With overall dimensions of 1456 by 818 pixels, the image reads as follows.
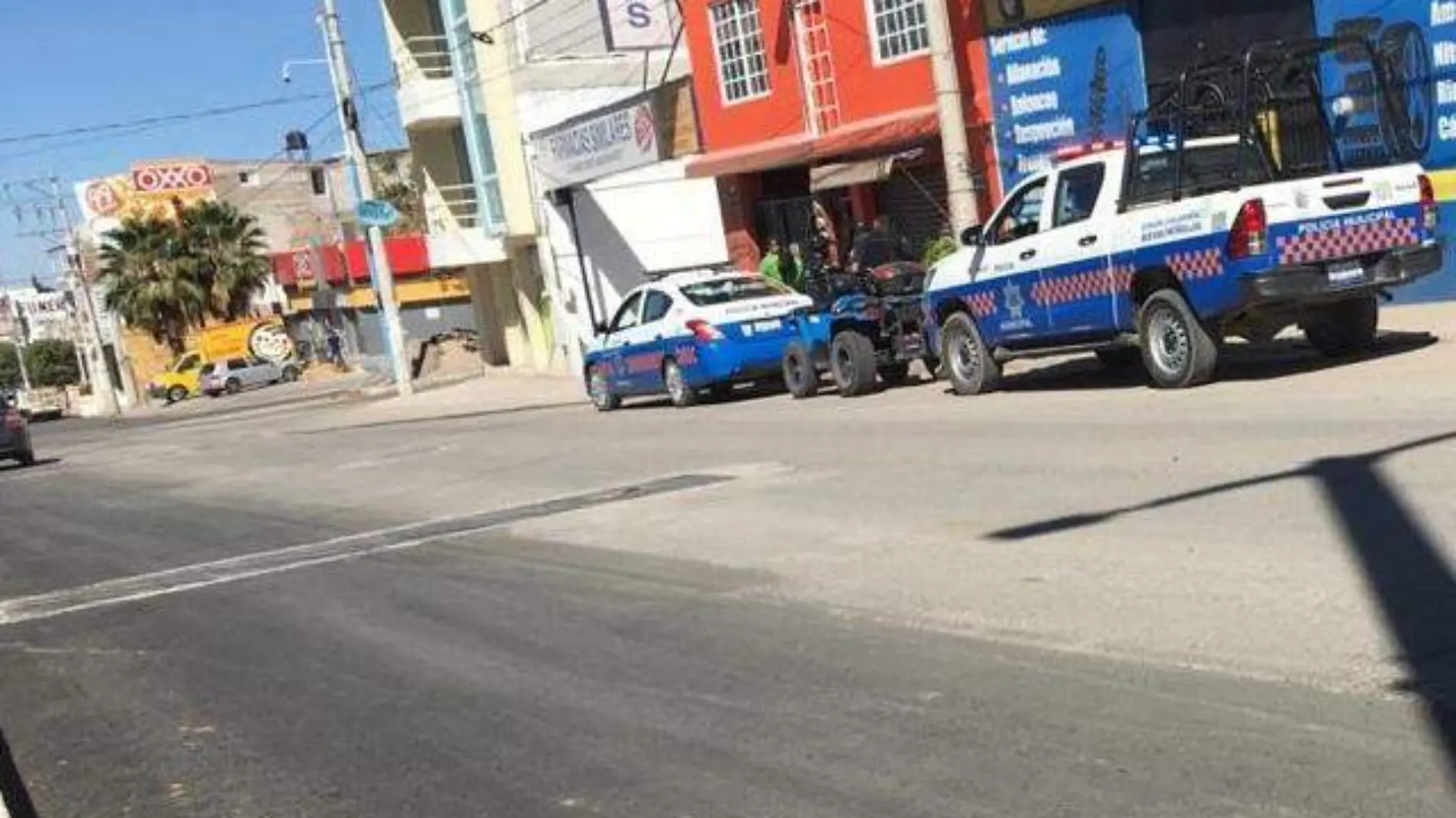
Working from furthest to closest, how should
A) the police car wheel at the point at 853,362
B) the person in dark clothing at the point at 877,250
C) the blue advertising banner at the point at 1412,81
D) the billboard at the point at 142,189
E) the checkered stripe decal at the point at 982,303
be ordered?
1. the billboard at the point at 142,189
2. the person in dark clothing at the point at 877,250
3. the police car wheel at the point at 853,362
4. the blue advertising banner at the point at 1412,81
5. the checkered stripe decal at the point at 982,303

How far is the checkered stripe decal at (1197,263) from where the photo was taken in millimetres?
11765

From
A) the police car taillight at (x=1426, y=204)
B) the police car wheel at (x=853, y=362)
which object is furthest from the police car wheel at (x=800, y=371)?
the police car taillight at (x=1426, y=204)

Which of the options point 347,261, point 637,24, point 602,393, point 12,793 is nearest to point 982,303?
point 602,393

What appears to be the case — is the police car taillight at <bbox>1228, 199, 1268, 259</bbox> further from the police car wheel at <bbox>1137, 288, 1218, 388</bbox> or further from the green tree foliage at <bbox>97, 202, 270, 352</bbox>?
the green tree foliage at <bbox>97, 202, 270, 352</bbox>

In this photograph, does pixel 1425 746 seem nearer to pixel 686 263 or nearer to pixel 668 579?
pixel 668 579

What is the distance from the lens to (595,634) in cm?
723

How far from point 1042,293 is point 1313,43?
3.03m

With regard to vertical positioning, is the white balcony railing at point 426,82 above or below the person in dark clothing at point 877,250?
above

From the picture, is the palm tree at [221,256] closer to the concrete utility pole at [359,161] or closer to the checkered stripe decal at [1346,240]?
the concrete utility pole at [359,161]

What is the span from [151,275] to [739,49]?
48.4m

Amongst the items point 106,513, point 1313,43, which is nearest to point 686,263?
point 106,513

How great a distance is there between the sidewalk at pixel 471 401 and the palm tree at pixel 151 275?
31521 millimetres

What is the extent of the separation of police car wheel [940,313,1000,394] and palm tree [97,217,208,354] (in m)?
58.8

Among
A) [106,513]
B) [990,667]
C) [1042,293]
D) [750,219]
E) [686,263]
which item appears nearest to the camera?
[990,667]
